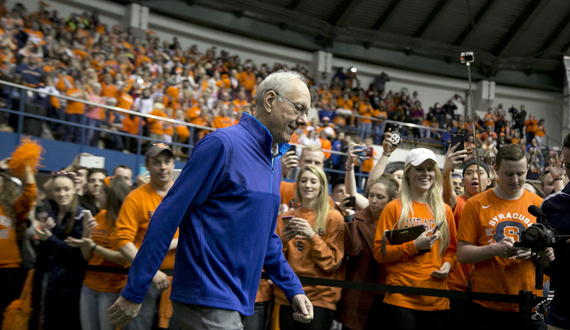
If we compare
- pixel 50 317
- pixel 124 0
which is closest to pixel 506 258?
pixel 50 317

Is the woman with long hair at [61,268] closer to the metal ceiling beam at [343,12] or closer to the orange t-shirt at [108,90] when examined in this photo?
the orange t-shirt at [108,90]

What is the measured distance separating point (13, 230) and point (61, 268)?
50 cm

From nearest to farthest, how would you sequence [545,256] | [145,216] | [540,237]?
[540,237]
[545,256]
[145,216]

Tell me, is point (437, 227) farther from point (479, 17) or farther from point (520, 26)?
point (520, 26)

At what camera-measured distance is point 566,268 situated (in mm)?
2600

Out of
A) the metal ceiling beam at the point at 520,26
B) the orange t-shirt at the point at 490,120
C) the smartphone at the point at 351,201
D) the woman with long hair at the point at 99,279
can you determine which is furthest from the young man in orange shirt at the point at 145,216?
the metal ceiling beam at the point at 520,26

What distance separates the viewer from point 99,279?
4031mm

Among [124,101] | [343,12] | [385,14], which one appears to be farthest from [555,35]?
[124,101]

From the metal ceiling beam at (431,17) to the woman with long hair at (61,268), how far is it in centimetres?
1773

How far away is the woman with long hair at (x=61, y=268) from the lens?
13.5ft

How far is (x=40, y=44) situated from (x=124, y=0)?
5.79 meters

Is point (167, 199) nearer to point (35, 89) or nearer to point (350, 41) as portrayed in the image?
point (35, 89)

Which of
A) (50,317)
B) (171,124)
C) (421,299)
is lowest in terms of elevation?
(50,317)

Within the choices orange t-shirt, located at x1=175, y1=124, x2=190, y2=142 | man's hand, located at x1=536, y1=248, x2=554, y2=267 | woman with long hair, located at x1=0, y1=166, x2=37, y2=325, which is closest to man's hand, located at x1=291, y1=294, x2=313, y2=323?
man's hand, located at x1=536, y1=248, x2=554, y2=267
